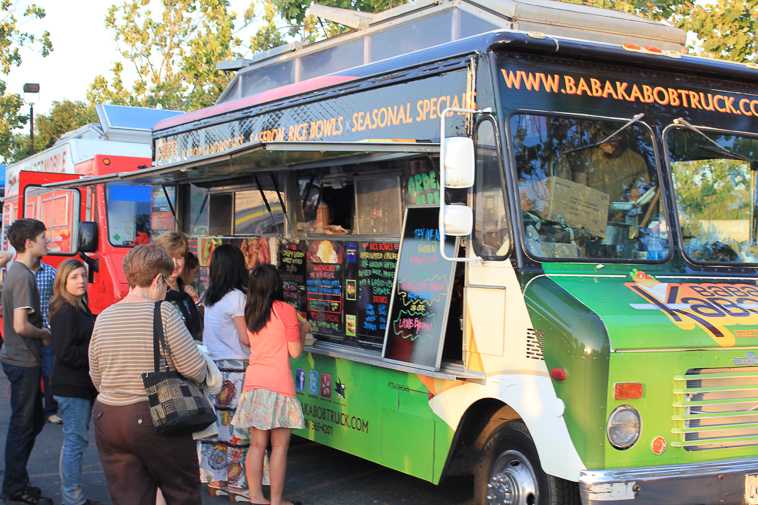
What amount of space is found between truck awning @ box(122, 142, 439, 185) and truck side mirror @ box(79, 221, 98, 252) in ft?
7.71

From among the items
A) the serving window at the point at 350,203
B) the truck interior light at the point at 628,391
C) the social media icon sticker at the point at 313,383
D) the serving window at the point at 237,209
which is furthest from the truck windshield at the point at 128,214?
the truck interior light at the point at 628,391

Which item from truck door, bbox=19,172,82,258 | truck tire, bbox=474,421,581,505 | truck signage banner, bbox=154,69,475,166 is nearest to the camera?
truck tire, bbox=474,421,581,505

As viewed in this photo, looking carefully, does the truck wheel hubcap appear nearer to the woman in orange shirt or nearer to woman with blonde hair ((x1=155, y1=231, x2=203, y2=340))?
the woman in orange shirt

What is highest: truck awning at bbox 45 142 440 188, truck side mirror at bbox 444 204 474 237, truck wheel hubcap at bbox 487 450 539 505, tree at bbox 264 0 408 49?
tree at bbox 264 0 408 49

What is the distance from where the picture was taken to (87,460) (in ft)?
25.4

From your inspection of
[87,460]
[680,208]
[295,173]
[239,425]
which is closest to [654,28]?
[680,208]

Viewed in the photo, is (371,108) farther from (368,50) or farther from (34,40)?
(34,40)

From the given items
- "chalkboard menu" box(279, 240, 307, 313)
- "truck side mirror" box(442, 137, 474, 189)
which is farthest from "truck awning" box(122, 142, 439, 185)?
"chalkboard menu" box(279, 240, 307, 313)

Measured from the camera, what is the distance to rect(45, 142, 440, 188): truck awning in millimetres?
5652

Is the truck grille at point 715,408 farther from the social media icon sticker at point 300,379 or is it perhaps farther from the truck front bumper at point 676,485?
the social media icon sticker at point 300,379

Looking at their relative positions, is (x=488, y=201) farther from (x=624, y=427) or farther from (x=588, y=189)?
(x=624, y=427)

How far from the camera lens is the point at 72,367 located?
18.4 feet

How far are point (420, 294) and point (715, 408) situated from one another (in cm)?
196

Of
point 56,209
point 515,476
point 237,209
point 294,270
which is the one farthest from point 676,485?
point 56,209
